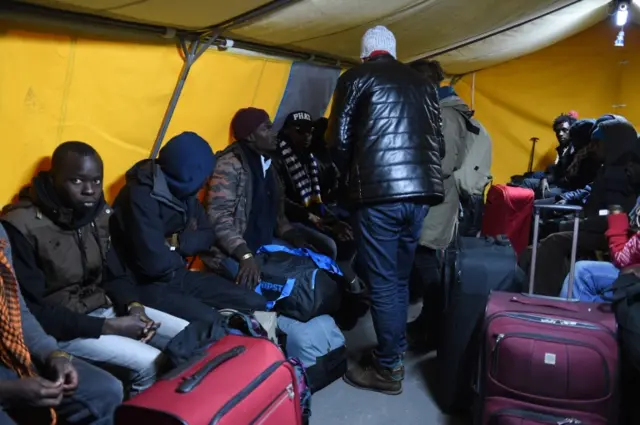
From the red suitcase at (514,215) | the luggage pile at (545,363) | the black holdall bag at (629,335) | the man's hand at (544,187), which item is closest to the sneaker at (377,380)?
the luggage pile at (545,363)

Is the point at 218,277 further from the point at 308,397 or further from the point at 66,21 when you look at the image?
the point at 66,21

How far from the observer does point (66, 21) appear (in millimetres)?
1939

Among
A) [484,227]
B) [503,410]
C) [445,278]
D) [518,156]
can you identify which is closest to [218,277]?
[445,278]

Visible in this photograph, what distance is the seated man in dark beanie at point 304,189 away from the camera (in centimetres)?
330

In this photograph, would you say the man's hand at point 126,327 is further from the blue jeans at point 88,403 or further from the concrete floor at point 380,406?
the concrete floor at point 380,406

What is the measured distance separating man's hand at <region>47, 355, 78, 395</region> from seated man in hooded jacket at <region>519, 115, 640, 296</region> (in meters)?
2.37

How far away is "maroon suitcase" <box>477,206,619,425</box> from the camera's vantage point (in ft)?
6.10

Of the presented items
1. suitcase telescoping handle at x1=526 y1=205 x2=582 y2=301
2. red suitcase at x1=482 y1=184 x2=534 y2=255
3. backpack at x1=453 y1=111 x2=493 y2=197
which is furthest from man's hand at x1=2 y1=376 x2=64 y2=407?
red suitcase at x1=482 y1=184 x2=534 y2=255

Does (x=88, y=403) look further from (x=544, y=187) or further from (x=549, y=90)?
(x=549, y=90)

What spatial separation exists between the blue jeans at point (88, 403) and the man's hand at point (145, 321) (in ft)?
0.95

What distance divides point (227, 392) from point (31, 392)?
0.50 metres

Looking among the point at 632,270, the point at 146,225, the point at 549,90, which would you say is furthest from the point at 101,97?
the point at 549,90

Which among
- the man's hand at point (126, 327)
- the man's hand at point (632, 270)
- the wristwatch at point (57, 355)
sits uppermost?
the man's hand at point (632, 270)

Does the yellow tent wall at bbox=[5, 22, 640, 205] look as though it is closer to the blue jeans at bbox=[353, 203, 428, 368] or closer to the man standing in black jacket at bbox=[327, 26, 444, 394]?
the man standing in black jacket at bbox=[327, 26, 444, 394]
